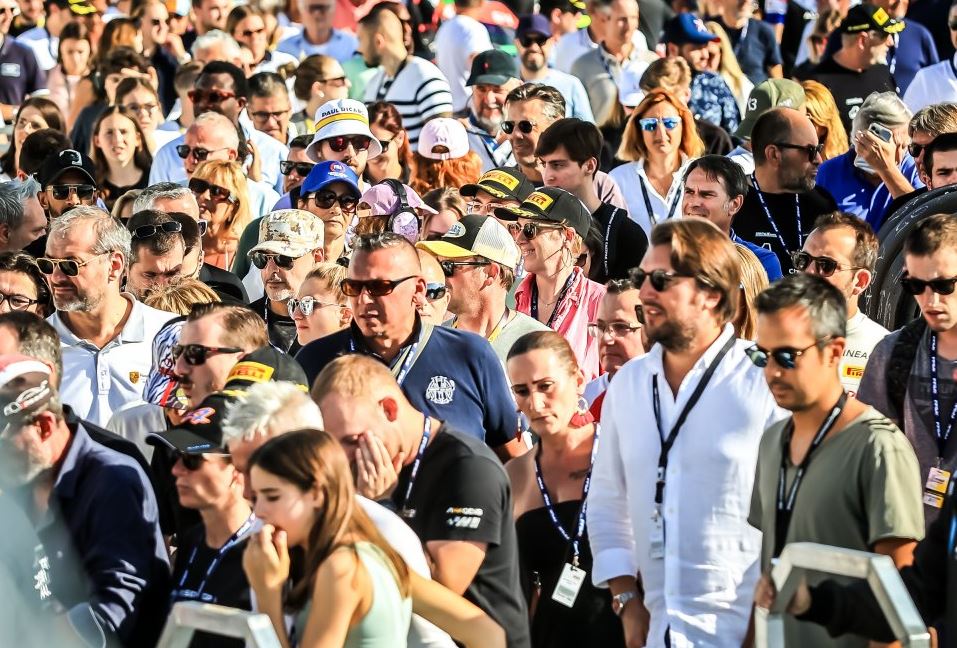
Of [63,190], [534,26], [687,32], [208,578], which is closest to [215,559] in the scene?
[208,578]

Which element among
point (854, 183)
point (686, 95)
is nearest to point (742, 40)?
point (686, 95)

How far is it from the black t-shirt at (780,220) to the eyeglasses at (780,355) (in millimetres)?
3776

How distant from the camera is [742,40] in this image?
599 inches

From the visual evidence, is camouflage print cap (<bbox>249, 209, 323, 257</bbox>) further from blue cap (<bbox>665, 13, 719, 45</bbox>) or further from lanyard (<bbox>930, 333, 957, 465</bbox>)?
blue cap (<bbox>665, 13, 719, 45</bbox>)

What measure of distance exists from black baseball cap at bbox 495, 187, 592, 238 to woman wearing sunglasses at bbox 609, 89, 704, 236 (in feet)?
5.28

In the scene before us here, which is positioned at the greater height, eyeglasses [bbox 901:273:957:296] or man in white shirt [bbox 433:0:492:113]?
eyeglasses [bbox 901:273:957:296]

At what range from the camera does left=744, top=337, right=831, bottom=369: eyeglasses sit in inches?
195

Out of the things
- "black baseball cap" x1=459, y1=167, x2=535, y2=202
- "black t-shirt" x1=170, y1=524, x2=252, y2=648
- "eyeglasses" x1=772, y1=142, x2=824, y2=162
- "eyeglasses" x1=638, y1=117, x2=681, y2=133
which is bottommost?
"black t-shirt" x1=170, y1=524, x2=252, y2=648

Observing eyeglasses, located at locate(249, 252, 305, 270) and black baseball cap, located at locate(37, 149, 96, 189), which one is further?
black baseball cap, located at locate(37, 149, 96, 189)

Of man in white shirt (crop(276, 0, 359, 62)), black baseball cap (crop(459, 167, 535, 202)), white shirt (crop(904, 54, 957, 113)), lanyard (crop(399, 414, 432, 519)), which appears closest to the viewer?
lanyard (crop(399, 414, 432, 519))

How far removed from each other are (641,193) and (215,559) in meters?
5.51

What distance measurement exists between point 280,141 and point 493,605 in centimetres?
752

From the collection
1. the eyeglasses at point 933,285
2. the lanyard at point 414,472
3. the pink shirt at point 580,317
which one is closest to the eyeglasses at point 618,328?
the pink shirt at point 580,317

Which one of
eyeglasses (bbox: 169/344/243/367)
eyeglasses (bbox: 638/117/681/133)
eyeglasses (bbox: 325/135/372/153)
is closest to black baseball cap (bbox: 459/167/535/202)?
eyeglasses (bbox: 638/117/681/133)
